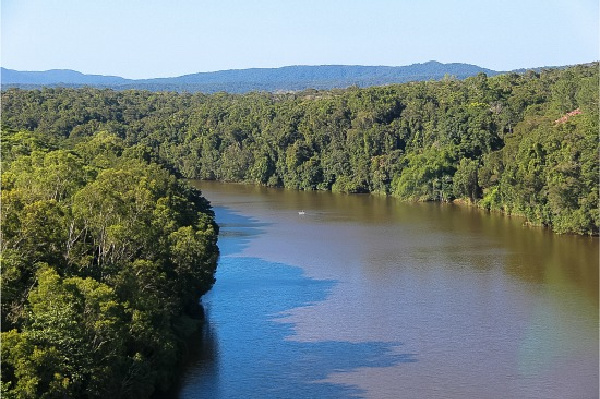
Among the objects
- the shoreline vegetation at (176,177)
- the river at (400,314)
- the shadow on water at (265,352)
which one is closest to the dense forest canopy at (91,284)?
the shoreline vegetation at (176,177)

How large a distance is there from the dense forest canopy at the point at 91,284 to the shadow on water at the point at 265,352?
0.91 metres

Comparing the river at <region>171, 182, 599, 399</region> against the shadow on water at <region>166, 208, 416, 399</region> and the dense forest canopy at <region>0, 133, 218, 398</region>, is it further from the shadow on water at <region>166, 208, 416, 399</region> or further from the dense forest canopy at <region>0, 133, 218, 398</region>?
the dense forest canopy at <region>0, 133, 218, 398</region>

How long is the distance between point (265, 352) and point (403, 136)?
4562 centimetres

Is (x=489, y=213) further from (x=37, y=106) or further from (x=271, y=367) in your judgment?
(x=37, y=106)

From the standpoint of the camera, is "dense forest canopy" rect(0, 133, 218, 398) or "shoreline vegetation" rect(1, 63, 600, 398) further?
"shoreline vegetation" rect(1, 63, 600, 398)

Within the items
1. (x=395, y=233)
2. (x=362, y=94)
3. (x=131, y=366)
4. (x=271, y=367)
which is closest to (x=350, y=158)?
(x=362, y=94)

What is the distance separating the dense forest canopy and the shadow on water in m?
0.91

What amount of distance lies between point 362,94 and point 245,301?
46.8 meters

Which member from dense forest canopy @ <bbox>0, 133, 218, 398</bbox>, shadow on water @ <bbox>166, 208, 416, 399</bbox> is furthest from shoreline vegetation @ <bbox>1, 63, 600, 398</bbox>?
shadow on water @ <bbox>166, 208, 416, 399</bbox>

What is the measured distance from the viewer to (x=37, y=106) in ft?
270

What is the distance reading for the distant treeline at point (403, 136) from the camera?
147ft

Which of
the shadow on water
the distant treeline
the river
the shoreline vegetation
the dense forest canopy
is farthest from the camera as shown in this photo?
the distant treeline

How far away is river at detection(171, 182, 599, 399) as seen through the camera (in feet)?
70.0

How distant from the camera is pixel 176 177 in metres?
45.5
